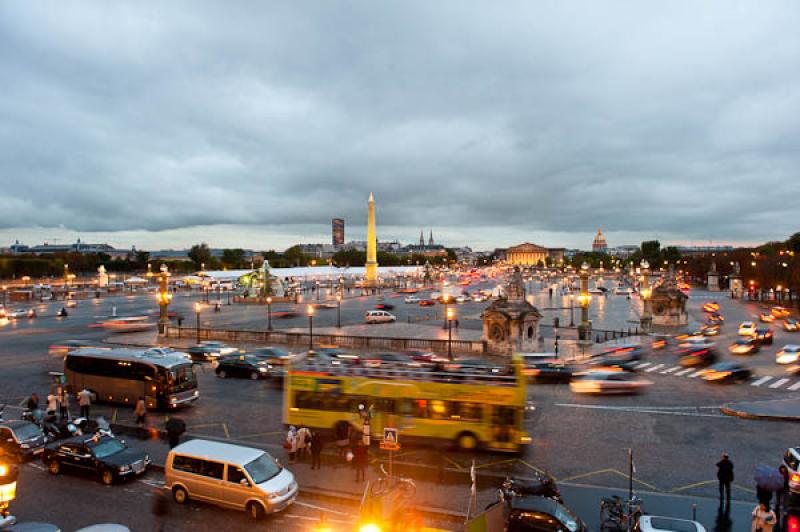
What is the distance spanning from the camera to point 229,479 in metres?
12.9

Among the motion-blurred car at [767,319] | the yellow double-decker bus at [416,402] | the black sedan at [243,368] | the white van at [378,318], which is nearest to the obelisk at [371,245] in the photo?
the white van at [378,318]

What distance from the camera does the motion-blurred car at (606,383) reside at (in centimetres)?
2553

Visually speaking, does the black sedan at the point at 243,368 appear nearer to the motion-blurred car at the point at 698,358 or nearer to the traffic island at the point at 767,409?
the traffic island at the point at 767,409

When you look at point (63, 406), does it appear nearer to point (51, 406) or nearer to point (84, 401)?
point (51, 406)

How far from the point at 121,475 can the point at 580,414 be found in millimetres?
17052

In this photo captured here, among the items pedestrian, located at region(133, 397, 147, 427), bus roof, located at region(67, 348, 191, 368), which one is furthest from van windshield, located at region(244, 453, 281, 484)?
bus roof, located at region(67, 348, 191, 368)

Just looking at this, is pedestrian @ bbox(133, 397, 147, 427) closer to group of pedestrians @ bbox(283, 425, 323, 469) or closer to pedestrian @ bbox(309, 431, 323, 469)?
group of pedestrians @ bbox(283, 425, 323, 469)

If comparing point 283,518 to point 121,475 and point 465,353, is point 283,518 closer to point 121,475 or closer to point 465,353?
point 121,475

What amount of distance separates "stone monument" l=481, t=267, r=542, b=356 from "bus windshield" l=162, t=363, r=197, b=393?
20.7 metres

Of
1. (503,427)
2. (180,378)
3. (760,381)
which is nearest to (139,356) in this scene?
(180,378)

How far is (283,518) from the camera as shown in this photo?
41.5 feet

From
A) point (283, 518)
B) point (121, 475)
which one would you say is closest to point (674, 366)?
point (283, 518)

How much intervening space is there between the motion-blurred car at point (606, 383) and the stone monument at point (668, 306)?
2789cm

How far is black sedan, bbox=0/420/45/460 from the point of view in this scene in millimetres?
16672
